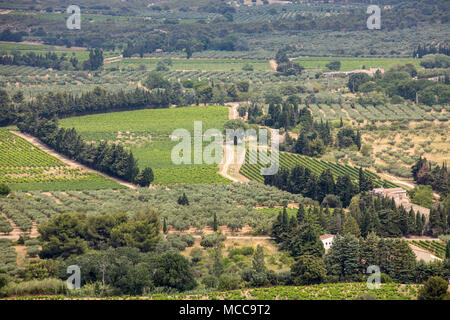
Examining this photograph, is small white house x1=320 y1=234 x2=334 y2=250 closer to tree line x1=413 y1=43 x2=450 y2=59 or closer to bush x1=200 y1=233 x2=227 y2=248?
bush x1=200 y1=233 x2=227 y2=248

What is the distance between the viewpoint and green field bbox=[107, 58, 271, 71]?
15904 cm

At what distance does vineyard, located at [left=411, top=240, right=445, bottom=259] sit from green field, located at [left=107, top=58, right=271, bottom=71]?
8712 cm

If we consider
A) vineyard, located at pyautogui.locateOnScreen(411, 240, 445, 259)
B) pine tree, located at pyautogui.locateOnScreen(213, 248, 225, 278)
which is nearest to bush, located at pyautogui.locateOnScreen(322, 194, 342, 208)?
vineyard, located at pyautogui.locateOnScreen(411, 240, 445, 259)

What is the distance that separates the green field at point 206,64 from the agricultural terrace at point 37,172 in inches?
2282

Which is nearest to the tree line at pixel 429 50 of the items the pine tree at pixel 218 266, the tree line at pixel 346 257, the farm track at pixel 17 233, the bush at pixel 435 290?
the tree line at pixel 346 257

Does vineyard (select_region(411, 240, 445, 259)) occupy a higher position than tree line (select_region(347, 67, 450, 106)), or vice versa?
tree line (select_region(347, 67, 450, 106))

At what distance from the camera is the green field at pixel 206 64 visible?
6261 inches

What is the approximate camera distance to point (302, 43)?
186 metres

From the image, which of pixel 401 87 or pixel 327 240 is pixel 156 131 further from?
pixel 327 240

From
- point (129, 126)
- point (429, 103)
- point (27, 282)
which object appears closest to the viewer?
point (27, 282)

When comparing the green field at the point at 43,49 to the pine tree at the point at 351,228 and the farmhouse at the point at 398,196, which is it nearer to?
the farmhouse at the point at 398,196

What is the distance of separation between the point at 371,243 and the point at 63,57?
344 ft

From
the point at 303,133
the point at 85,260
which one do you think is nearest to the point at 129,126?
the point at 303,133

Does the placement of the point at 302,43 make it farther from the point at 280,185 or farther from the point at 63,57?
the point at 280,185
